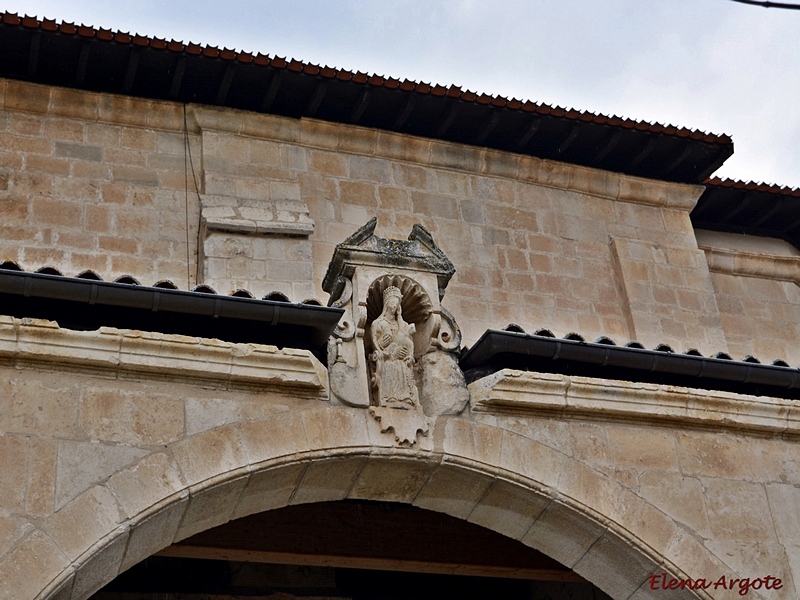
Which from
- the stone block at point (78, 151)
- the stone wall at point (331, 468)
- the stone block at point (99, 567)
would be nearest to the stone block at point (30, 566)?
the stone wall at point (331, 468)

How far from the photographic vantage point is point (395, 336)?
603cm

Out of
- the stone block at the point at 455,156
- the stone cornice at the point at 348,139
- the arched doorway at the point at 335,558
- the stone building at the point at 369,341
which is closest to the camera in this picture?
the stone building at the point at 369,341

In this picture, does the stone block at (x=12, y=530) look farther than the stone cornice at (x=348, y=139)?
No

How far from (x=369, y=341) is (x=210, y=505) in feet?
4.12

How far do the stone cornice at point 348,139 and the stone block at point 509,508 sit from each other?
3961 mm

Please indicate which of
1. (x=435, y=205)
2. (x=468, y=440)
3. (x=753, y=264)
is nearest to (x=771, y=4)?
(x=468, y=440)

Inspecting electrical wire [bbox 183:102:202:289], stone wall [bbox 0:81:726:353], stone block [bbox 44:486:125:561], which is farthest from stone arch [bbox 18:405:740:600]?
electrical wire [bbox 183:102:202:289]

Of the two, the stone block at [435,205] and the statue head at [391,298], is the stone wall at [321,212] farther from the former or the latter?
the statue head at [391,298]

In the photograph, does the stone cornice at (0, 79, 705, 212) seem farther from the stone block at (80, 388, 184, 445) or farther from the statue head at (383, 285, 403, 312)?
the stone block at (80, 388, 184, 445)

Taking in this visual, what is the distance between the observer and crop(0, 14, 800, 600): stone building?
5.28 meters

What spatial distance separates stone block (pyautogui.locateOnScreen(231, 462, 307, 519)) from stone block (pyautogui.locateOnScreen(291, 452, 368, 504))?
0.05 meters

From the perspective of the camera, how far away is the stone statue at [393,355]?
19.0 ft

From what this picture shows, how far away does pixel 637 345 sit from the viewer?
649 cm
